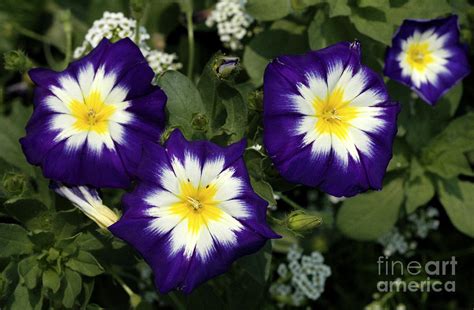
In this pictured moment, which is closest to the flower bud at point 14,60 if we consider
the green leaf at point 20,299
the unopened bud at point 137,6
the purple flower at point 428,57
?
the unopened bud at point 137,6

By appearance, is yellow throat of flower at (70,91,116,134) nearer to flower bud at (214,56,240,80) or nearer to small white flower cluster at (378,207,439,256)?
flower bud at (214,56,240,80)

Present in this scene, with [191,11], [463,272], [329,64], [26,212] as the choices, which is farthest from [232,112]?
[463,272]

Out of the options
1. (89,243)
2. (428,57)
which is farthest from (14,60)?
(428,57)

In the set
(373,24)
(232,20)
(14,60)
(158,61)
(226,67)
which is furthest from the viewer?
(232,20)

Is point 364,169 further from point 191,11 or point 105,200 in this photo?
point 191,11

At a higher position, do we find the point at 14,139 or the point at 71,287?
the point at 14,139

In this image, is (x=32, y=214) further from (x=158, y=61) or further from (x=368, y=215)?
(x=368, y=215)

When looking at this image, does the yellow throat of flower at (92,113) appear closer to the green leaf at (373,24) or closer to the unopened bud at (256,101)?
the unopened bud at (256,101)
